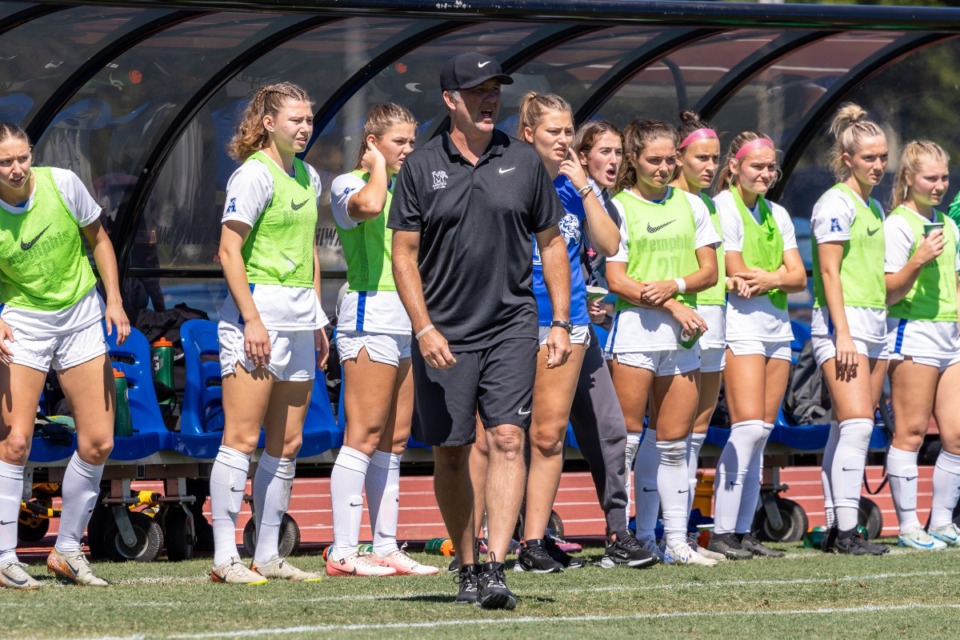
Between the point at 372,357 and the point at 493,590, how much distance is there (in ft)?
6.41

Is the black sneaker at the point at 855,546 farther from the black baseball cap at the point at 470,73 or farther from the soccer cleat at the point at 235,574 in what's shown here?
the black baseball cap at the point at 470,73

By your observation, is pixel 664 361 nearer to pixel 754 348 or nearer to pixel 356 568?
pixel 754 348

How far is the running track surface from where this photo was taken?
11156 mm

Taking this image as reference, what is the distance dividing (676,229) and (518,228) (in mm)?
2191

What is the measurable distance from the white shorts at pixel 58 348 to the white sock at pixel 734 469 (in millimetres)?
3325

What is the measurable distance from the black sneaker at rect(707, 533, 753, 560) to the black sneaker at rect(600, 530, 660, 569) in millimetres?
632

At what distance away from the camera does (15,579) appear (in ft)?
23.1

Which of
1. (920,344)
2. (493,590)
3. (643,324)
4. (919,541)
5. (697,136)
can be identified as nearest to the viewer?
(493,590)

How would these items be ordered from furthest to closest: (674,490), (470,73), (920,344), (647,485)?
(920,344) < (647,485) < (674,490) < (470,73)

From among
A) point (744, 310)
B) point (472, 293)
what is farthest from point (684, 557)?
point (472, 293)

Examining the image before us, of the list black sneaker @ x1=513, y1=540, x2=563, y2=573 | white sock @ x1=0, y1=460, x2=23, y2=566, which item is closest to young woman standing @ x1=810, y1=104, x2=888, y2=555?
black sneaker @ x1=513, y1=540, x2=563, y2=573

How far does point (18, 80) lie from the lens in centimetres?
984

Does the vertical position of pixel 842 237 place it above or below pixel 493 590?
above

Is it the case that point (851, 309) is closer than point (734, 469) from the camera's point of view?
No
